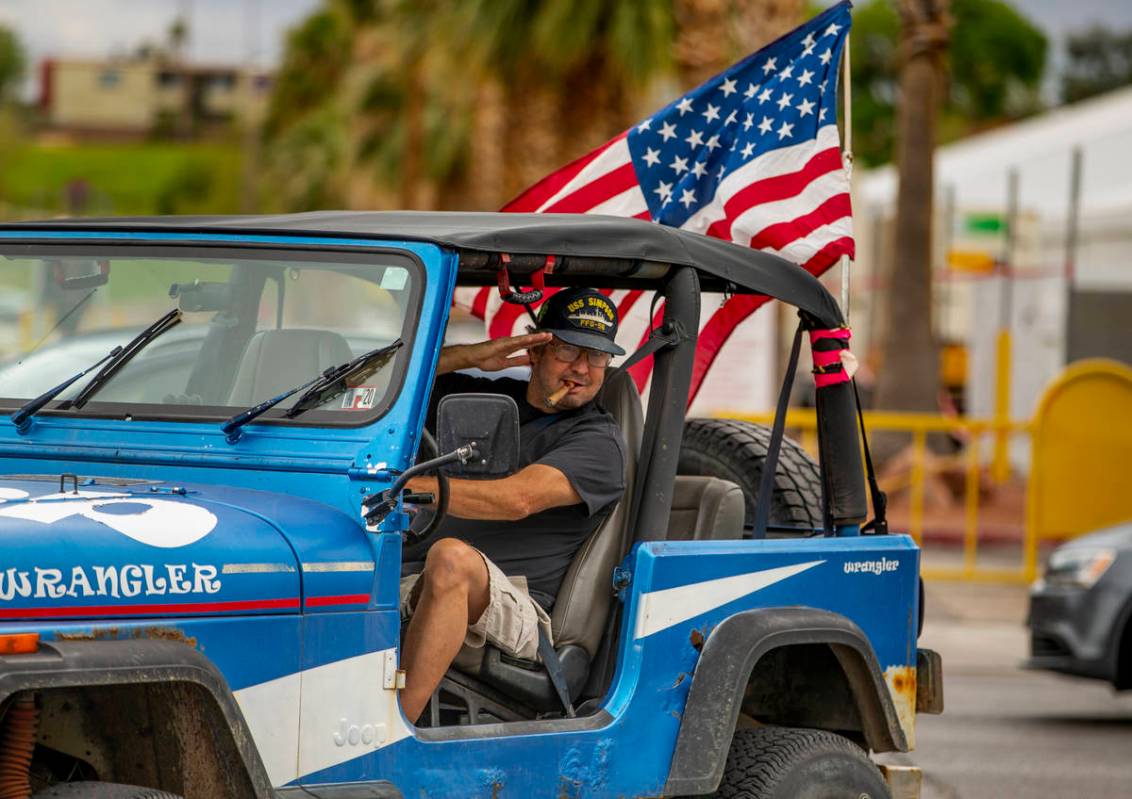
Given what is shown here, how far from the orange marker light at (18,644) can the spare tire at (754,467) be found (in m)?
2.90

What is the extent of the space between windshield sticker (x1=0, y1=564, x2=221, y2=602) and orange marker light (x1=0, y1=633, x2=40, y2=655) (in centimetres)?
8

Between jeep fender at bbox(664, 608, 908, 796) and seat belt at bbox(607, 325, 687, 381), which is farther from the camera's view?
seat belt at bbox(607, 325, 687, 381)

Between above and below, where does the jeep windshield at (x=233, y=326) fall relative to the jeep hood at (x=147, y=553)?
above

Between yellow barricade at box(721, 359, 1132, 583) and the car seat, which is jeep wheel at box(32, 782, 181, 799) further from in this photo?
yellow barricade at box(721, 359, 1132, 583)

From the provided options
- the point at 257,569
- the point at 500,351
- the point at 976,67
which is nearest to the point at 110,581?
the point at 257,569

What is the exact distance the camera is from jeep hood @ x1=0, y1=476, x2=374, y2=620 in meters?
3.51

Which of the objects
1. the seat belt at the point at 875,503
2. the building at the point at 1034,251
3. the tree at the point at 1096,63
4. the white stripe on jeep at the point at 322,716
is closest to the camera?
the white stripe on jeep at the point at 322,716

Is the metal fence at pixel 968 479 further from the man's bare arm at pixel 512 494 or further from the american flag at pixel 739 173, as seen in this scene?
the man's bare arm at pixel 512 494

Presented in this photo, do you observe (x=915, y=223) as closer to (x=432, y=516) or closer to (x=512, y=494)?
(x=512, y=494)

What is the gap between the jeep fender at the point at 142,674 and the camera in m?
3.38

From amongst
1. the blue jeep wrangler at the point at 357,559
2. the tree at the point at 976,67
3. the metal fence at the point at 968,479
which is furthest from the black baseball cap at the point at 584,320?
the tree at the point at 976,67

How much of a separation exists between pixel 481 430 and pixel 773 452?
1785mm

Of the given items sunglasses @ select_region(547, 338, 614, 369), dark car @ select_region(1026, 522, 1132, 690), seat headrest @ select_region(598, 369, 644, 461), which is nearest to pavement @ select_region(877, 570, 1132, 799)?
dark car @ select_region(1026, 522, 1132, 690)

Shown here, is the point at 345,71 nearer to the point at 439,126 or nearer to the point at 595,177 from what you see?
the point at 439,126
